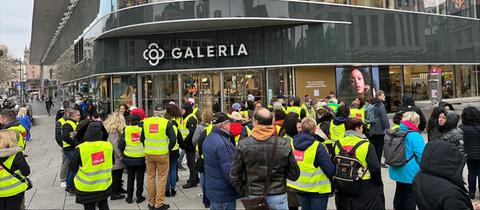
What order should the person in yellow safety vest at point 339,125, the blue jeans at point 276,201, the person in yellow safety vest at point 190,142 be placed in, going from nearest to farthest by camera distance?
the blue jeans at point 276,201, the person in yellow safety vest at point 339,125, the person in yellow safety vest at point 190,142

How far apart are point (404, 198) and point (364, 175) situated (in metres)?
1.49

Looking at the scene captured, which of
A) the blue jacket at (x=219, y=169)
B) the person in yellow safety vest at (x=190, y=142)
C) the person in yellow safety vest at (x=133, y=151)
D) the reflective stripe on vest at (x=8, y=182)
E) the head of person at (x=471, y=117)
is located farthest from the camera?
the person in yellow safety vest at (x=190, y=142)

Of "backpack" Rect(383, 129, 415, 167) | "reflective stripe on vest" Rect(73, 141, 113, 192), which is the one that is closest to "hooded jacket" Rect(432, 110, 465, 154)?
"backpack" Rect(383, 129, 415, 167)

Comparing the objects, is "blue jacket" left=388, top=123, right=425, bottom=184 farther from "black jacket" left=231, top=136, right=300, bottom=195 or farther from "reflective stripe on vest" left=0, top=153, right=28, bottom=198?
"reflective stripe on vest" left=0, top=153, right=28, bottom=198

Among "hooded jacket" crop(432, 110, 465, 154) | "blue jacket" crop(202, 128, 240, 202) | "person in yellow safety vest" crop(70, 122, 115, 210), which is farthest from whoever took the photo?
"hooded jacket" crop(432, 110, 465, 154)

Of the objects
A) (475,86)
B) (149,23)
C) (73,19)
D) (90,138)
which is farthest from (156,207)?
(73,19)

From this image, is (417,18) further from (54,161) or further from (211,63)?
(54,161)

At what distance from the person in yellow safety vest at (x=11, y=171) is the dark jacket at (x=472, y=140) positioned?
23.6 ft

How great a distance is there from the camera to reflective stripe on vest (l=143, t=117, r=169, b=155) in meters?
6.78

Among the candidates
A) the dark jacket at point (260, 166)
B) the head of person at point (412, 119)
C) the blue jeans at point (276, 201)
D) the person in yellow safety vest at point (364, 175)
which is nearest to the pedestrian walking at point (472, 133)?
the head of person at point (412, 119)

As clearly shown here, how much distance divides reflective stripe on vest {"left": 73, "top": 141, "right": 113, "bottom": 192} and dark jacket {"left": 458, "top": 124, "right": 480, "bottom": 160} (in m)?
6.13

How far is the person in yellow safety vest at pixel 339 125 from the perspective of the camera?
7.09 m

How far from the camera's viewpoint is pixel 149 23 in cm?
1930

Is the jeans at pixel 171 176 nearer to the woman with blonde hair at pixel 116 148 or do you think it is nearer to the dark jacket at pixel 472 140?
the woman with blonde hair at pixel 116 148
